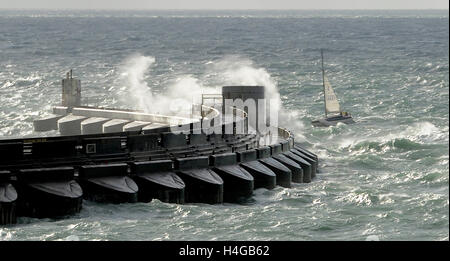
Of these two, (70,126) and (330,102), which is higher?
(70,126)

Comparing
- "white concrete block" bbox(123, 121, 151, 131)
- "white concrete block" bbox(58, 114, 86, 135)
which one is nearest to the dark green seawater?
"white concrete block" bbox(58, 114, 86, 135)

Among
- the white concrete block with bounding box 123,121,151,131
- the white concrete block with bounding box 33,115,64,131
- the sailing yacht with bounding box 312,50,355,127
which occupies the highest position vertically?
the white concrete block with bounding box 123,121,151,131

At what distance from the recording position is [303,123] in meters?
81.7

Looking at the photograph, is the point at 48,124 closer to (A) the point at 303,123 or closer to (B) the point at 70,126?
(B) the point at 70,126

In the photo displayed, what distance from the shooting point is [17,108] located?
88.9 metres

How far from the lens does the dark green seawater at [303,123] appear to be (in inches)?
1608

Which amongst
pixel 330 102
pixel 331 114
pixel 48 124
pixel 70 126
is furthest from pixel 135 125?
pixel 330 102

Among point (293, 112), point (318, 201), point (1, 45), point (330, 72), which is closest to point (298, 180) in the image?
point (318, 201)

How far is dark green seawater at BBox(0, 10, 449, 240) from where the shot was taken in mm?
40844

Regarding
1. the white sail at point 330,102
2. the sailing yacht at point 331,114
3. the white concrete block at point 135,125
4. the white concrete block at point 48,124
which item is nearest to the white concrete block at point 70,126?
the white concrete block at point 48,124

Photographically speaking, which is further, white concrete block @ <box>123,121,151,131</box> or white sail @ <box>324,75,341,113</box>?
white sail @ <box>324,75,341,113</box>

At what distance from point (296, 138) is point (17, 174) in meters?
32.7

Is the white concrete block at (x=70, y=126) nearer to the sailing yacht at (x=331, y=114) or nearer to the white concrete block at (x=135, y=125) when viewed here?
the white concrete block at (x=135, y=125)

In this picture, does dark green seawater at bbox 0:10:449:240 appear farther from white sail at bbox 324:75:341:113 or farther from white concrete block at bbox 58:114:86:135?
white concrete block at bbox 58:114:86:135
